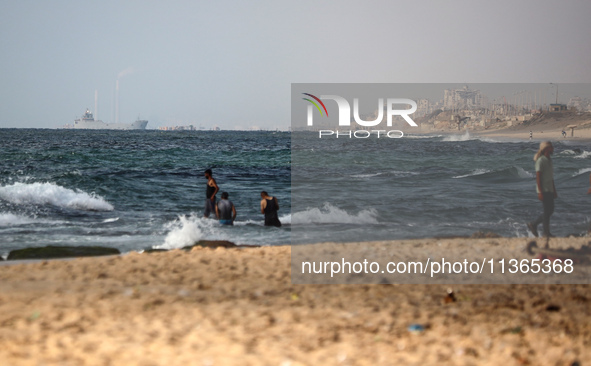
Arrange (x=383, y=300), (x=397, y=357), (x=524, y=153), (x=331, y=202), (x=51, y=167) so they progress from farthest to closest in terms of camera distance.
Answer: (x=524, y=153), (x=51, y=167), (x=331, y=202), (x=383, y=300), (x=397, y=357)

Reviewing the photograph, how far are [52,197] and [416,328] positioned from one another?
47.6ft

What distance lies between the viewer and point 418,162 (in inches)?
1150

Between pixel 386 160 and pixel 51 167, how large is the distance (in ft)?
57.1

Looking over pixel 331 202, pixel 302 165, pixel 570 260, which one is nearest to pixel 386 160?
pixel 302 165

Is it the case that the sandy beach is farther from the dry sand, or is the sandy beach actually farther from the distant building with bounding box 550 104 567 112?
the dry sand

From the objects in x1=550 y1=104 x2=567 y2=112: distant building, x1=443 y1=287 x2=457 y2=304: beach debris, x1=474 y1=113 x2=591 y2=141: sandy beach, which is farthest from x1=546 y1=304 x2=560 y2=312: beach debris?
x1=550 y1=104 x2=567 y2=112: distant building

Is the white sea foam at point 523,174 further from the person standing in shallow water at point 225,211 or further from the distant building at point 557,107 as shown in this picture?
the distant building at point 557,107

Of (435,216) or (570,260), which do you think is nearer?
(570,260)

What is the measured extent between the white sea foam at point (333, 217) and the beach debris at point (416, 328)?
798 cm

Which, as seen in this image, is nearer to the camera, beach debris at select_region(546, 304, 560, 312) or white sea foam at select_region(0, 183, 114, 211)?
beach debris at select_region(546, 304, 560, 312)

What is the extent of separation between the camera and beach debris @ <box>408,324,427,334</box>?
453cm

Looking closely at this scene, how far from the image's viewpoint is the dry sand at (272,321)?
162 inches

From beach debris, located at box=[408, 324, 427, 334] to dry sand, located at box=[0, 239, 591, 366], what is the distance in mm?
39

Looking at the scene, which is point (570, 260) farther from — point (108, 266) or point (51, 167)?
point (51, 167)
